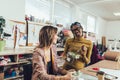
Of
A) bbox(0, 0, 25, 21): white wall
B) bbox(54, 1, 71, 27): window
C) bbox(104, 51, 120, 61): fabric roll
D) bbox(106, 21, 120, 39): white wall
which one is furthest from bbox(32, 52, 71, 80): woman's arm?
bbox(106, 21, 120, 39): white wall

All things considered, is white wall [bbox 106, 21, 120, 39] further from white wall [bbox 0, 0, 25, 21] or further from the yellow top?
the yellow top

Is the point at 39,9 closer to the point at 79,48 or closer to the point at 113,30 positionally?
the point at 79,48

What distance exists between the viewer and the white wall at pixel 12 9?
10.3 feet

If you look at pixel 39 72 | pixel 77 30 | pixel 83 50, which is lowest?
pixel 39 72

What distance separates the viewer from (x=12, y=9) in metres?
3.30

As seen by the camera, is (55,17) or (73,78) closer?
(73,78)

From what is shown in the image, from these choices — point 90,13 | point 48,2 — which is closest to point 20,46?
point 48,2

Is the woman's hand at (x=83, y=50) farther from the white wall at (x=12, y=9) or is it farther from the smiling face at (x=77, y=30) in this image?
the white wall at (x=12, y=9)

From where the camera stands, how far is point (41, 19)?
4.50 metres

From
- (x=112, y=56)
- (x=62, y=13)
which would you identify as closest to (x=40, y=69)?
(x=112, y=56)

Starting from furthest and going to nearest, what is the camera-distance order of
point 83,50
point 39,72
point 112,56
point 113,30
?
point 113,30
point 112,56
point 83,50
point 39,72

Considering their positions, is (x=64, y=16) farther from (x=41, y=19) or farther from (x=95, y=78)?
(x=95, y=78)

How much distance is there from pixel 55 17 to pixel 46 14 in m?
0.48

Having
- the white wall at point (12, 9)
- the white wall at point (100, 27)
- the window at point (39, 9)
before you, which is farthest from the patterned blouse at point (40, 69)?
the white wall at point (100, 27)
